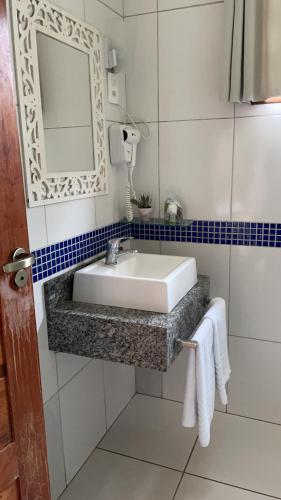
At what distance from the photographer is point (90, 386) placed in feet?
6.09

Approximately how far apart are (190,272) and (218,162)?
540 millimetres

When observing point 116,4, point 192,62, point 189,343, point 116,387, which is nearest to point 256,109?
point 192,62

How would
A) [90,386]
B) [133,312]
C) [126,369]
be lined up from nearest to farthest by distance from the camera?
[133,312] → [90,386] → [126,369]

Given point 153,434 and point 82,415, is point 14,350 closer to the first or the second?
point 82,415

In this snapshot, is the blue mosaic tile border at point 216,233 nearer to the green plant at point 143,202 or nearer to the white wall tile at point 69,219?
the green plant at point 143,202

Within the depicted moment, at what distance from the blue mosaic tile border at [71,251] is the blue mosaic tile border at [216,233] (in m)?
0.15

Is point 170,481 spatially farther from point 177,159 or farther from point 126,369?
point 177,159

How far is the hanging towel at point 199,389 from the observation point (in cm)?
148

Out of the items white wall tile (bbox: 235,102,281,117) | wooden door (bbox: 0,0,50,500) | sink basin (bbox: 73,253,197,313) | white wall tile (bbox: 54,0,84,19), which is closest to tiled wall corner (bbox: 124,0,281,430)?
white wall tile (bbox: 235,102,281,117)

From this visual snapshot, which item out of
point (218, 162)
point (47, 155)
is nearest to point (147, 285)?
point (47, 155)

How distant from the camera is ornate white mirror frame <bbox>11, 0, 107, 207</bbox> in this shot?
1301mm

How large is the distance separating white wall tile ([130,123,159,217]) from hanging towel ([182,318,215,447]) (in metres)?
0.79

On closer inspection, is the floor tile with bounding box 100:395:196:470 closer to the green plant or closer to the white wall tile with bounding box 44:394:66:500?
the white wall tile with bounding box 44:394:66:500

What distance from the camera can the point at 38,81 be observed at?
1.37m
